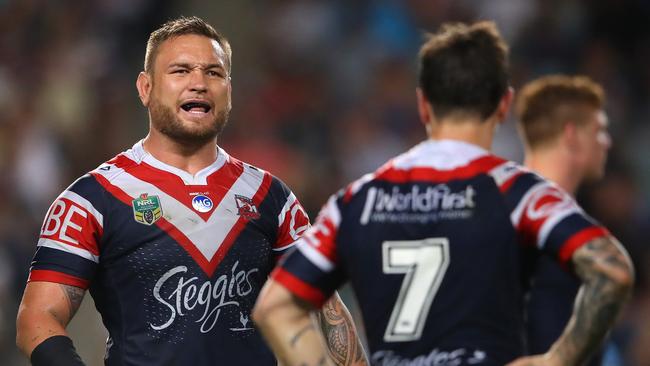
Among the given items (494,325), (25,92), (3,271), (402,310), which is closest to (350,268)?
(402,310)

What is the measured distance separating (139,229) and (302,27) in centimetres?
809

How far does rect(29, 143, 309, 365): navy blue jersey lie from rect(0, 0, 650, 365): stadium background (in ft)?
18.1

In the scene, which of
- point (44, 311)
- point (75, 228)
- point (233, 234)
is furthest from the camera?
point (233, 234)

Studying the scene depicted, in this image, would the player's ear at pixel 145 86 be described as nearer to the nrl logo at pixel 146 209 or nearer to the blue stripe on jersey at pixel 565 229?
the nrl logo at pixel 146 209

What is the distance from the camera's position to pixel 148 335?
19.0 ft

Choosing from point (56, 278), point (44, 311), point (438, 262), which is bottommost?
point (44, 311)

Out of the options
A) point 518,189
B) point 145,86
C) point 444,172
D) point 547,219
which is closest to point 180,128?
point 145,86

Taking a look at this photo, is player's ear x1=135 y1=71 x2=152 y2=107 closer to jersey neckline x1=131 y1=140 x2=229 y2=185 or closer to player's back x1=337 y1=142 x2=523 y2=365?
jersey neckline x1=131 y1=140 x2=229 y2=185

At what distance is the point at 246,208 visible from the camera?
614 centimetres

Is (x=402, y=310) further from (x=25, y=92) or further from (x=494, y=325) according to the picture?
(x=25, y=92)

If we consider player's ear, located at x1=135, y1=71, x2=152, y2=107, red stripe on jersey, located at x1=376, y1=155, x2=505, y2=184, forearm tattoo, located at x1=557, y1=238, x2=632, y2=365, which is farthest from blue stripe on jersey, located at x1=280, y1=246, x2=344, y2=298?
player's ear, located at x1=135, y1=71, x2=152, y2=107

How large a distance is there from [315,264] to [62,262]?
1597 millimetres

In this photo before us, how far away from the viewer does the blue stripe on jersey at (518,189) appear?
440 centimetres

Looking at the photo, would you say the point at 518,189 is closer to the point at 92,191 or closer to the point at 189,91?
the point at 189,91
